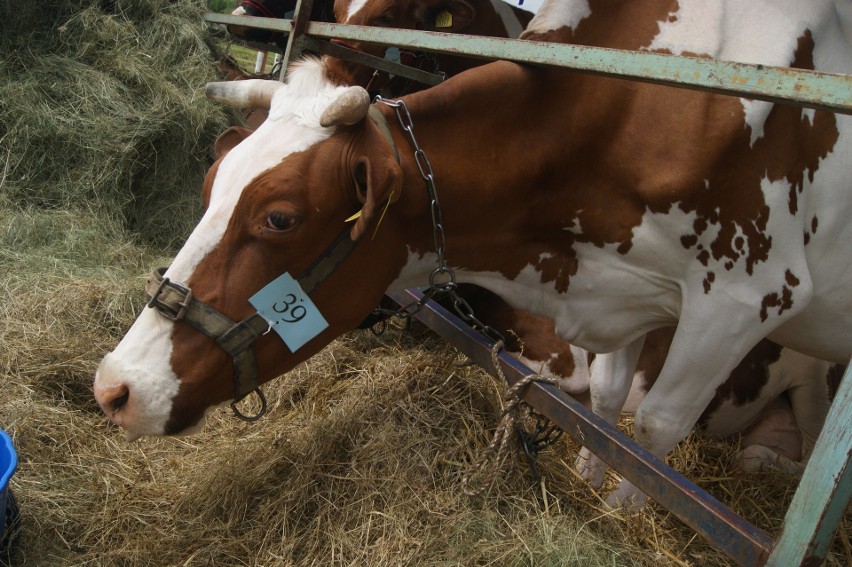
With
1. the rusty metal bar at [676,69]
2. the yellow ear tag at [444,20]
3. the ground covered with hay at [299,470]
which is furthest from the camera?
the yellow ear tag at [444,20]

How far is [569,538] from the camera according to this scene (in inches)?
88.4

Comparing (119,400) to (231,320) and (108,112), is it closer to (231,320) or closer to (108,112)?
(231,320)

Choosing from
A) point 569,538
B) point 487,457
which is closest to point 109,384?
point 487,457

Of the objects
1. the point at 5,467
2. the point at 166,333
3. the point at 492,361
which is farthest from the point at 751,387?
the point at 5,467

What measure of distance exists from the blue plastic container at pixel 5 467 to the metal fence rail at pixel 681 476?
154 cm

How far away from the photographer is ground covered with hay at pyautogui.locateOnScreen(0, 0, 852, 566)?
94.5 inches

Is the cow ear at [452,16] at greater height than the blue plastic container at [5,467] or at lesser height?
greater

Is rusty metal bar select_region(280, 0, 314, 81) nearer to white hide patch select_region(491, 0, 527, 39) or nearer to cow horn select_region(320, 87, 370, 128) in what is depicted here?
cow horn select_region(320, 87, 370, 128)

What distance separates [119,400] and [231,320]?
360 millimetres

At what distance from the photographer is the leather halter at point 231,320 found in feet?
6.61

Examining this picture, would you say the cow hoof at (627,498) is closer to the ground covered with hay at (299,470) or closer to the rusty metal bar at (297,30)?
the ground covered with hay at (299,470)

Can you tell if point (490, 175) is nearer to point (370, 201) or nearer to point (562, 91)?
point (562, 91)

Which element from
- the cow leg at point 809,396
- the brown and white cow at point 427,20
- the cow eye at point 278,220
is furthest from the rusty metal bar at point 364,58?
the cow leg at point 809,396

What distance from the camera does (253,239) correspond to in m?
2.06
